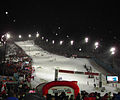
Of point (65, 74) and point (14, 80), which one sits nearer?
point (14, 80)

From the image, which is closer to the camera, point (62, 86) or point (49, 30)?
point (62, 86)

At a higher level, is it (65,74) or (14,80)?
(65,74)

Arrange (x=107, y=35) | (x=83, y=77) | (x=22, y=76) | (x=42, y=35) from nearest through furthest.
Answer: (x=22, y=76) < (x=83, y=77) < (x=107, y=35) < (x=42, y=35)

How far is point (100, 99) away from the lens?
7824 mm

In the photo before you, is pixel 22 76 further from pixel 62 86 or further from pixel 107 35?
pixel 107 35

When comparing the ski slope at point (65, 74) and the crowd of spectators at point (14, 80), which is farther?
the ski slope at point (65, 74)

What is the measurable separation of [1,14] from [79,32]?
55.3m

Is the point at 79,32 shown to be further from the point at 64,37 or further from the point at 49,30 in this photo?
the point at 49,30

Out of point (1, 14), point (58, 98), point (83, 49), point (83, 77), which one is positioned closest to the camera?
point (58, 98)

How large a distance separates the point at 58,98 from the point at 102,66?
90.7ft

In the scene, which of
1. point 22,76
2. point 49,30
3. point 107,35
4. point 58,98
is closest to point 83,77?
point 22,76

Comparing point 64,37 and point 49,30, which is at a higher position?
point 49,30

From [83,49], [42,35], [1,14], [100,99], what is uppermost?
[42,35]

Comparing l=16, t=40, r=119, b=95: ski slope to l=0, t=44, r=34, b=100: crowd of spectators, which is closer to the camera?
l=0, t=44, r=34, b=100: crowd of spectators
